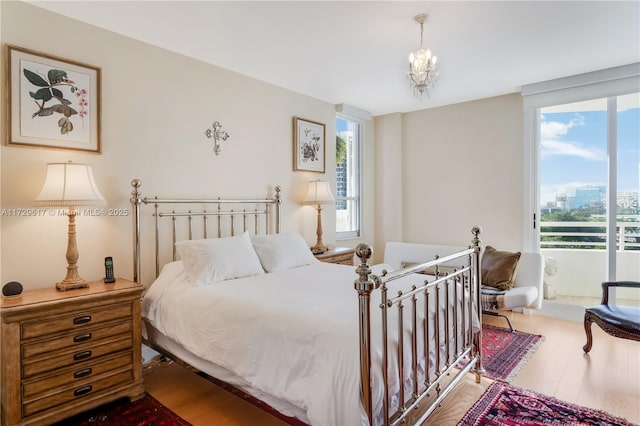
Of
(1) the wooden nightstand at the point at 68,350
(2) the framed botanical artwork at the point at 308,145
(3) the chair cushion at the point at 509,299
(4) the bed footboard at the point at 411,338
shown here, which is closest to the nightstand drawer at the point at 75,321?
(1) the wooden nightstand at the point at 68,350

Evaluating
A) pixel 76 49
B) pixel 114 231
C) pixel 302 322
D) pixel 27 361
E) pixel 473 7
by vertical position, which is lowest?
pixel 27 361

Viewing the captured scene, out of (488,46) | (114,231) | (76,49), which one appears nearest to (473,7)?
(488,46)

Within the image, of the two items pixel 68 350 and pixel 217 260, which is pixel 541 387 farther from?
pixel 68 350

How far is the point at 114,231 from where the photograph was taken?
2.69m

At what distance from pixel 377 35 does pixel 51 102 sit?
2340 mm

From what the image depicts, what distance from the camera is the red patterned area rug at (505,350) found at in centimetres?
270

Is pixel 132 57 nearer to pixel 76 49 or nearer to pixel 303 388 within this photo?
pixel 76 49

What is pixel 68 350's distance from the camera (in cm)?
206

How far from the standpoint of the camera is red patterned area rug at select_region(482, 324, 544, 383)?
8.86ft

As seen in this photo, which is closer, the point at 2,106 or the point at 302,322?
the point at 302,322

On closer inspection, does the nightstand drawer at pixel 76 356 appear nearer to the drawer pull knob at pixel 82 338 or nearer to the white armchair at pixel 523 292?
the drawer pull knob at pixel 82 338

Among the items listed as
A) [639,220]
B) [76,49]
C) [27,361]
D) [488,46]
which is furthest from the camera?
[639,220]

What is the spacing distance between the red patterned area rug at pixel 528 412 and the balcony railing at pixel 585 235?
7.28 feet

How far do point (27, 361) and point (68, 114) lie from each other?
156 cm
